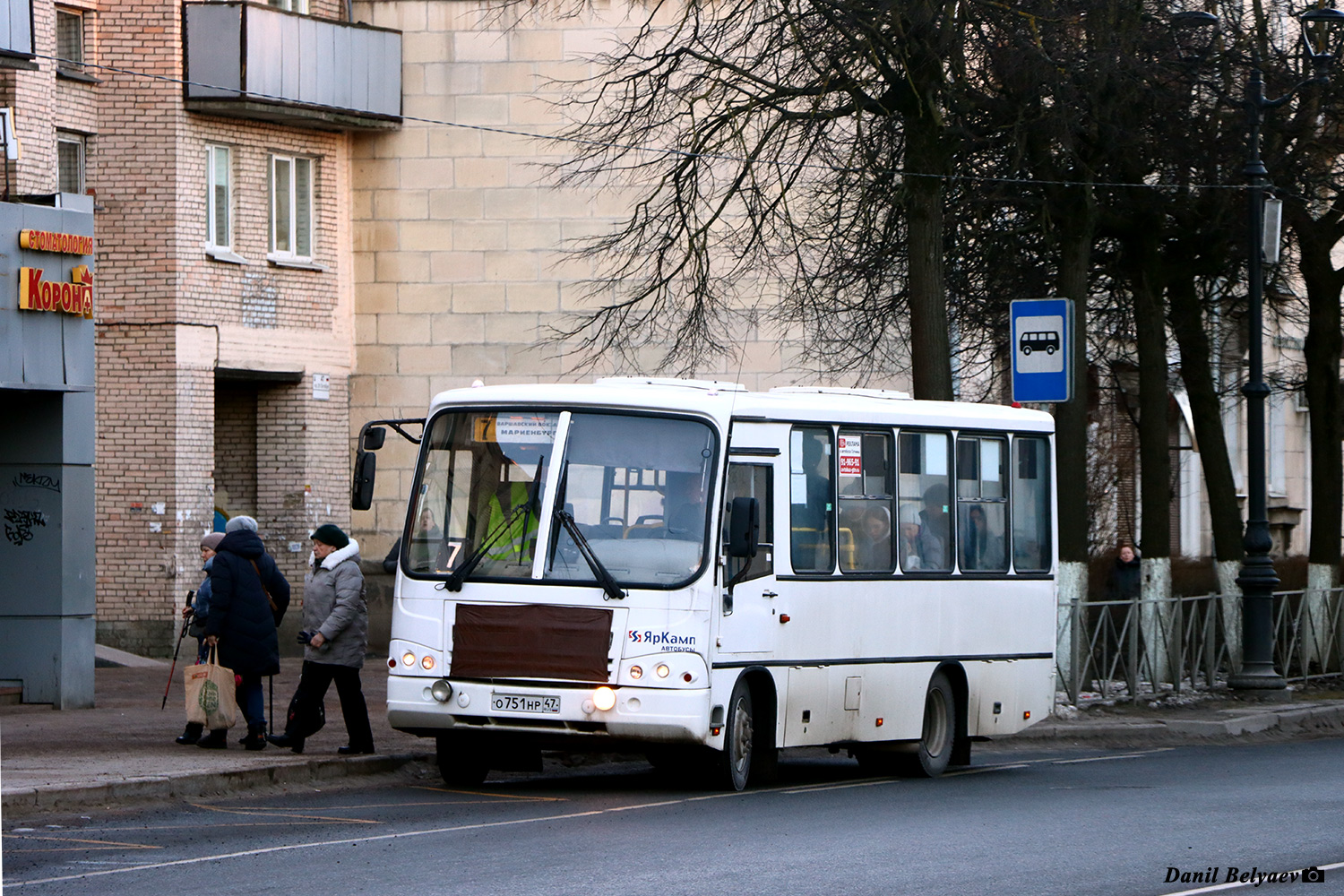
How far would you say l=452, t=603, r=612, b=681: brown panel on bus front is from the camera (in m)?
13.3

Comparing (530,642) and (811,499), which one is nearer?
(530,642)

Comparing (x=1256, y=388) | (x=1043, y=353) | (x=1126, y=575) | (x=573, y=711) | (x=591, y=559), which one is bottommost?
(x=573, y=711)

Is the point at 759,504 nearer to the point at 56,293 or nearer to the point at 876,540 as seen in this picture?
the point at 876,540

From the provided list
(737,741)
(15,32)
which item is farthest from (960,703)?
(15,32)

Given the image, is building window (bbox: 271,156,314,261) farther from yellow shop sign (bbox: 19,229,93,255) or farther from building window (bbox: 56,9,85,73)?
yellow shop sign (bbox: 19,229,93,255)

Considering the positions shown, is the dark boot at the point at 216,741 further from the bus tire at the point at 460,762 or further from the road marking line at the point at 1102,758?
the road marking line at the point at 1102,758

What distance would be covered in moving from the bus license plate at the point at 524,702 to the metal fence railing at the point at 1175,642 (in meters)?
8.61

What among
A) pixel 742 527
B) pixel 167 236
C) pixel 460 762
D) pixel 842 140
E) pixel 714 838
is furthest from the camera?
pixel 167 236

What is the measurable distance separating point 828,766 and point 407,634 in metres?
4.77

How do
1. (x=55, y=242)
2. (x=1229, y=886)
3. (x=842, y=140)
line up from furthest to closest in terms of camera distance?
1. (x=842, y=140)
2. (x=55, y=242)
3. (x=1229, y=886)

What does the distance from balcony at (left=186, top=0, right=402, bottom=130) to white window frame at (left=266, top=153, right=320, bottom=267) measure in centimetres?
59

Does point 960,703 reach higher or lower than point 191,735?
higher

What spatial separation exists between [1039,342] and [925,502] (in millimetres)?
3957

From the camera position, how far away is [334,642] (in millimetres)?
15352
